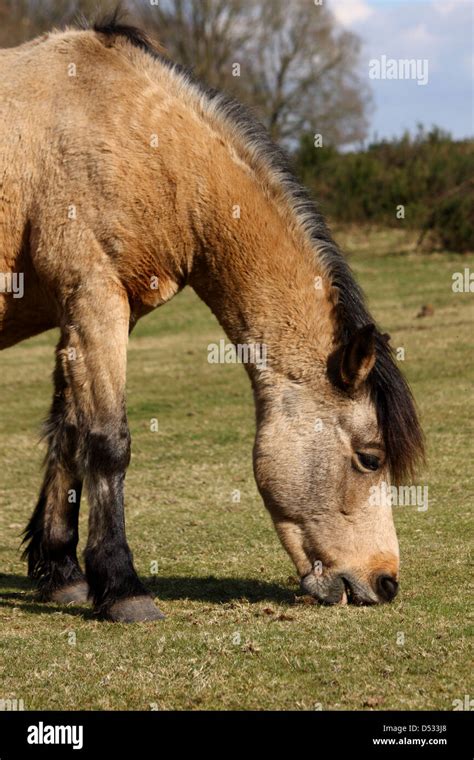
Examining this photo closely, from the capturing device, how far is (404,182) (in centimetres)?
3153

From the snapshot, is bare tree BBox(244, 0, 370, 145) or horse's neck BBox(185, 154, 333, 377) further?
bare tree BBox(244, 0, 370, 145)

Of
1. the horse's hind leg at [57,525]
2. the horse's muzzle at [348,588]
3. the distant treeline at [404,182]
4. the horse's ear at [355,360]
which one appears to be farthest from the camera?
the distant treeline at [404,182]

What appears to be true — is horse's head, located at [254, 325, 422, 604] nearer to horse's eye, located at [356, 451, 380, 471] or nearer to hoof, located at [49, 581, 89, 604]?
horse's eye, located at [356, 451, 380, 471]

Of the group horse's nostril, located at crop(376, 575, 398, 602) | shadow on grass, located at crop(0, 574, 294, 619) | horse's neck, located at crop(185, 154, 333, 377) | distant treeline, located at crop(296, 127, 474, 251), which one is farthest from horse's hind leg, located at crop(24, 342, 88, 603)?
distant treeline, located at crop(296, 127, 474, 251)

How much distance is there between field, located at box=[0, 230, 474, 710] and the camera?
16.9 feet

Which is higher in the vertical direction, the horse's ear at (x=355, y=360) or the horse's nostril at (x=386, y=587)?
the horse's ear at (x=355, y=360)

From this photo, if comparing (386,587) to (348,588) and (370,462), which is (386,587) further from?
(370,462)

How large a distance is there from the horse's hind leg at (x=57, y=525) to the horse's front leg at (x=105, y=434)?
0.64 meters

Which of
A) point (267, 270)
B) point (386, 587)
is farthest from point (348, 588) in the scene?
point (267, 270)

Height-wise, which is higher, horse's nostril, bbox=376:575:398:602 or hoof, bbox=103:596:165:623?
horse's nostril, bbox=376:575:398:602

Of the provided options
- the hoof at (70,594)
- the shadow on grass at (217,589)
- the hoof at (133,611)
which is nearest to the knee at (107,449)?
the hoof at (133,611)

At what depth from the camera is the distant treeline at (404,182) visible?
2903cm

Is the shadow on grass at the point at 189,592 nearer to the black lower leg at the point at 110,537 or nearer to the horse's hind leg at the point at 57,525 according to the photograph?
the horse's hind leg at the point at 57,525

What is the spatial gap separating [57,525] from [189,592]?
3.36 feet
